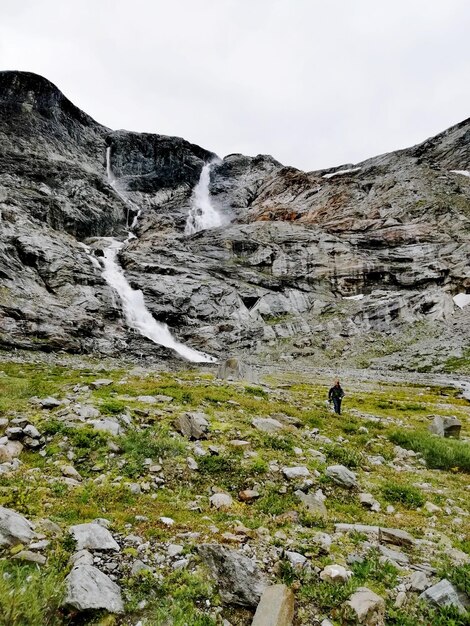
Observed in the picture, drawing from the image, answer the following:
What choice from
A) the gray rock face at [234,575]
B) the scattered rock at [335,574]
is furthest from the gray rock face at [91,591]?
the scattered rock at [335,574]

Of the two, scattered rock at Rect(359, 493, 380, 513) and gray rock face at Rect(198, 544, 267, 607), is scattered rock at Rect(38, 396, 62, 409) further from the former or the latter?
scattered rock at Rect(359, 493, 380, 513)

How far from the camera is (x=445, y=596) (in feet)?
16.3

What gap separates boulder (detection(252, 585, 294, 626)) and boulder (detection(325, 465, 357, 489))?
4.81 meters

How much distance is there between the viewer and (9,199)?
90750 millimetres

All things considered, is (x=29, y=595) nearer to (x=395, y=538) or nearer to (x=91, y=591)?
(x=91, y=591)

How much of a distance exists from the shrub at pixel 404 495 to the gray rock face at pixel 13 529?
784cm

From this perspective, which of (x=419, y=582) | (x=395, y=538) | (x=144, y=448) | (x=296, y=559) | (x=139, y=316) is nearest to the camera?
(x=419, y=582)

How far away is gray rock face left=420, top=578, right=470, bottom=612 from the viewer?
191 inches

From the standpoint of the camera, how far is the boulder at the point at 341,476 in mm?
9461

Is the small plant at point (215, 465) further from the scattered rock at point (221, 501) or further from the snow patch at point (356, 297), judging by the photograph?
the snow patch at point (356, 297)

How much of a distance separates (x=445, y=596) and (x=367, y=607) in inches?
43.3

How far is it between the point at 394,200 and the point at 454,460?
11590cm

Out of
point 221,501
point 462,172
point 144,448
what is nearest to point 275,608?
point 221,501

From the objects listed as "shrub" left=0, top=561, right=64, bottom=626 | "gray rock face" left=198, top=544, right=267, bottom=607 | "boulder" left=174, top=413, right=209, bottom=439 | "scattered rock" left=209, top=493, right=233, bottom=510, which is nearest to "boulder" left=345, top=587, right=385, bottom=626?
"gray rock face" left=198, top=544, right=267, bottom=607
